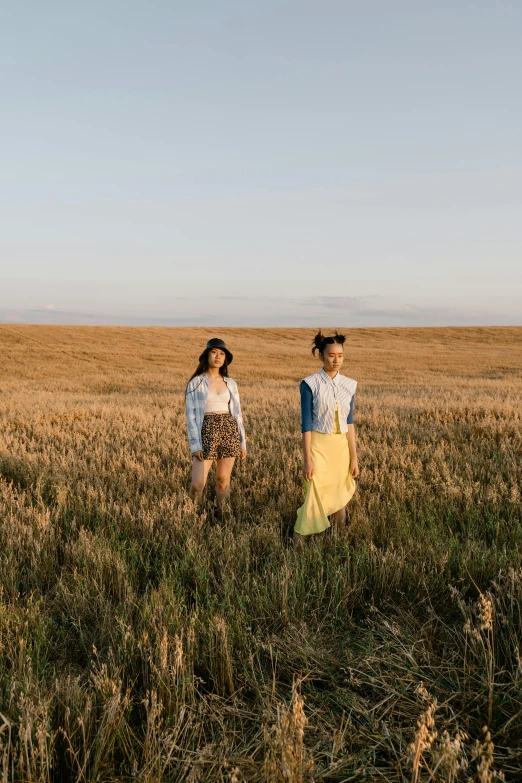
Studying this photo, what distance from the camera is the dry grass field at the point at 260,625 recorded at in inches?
75.7

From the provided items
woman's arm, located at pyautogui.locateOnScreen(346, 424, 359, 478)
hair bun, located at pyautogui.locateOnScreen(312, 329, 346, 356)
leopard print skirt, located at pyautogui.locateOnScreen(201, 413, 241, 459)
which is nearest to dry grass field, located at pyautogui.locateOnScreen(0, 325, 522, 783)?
woman's arm, located at pyautogui.locateOnScreen(346, 424, 359, 478)

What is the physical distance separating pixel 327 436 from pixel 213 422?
138cm

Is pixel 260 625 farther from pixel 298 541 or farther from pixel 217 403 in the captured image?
pixel 217 403

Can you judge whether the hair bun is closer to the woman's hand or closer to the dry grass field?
the woman's hand

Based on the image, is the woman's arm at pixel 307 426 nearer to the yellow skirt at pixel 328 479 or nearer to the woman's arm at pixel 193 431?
the yellow skirt at pixel 328 479

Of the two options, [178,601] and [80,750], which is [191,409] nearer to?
[178,601]

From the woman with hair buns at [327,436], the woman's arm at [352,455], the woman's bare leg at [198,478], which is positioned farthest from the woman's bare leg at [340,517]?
the woman's bare leg at [198,478]

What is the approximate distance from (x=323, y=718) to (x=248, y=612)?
0.92m

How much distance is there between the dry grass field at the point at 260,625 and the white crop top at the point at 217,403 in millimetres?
984

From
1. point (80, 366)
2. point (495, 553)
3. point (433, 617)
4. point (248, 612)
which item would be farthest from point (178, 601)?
point (80, 366)

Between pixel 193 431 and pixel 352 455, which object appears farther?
pixel 193 431

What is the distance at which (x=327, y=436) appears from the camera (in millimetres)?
4645

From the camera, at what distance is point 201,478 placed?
5398 mm

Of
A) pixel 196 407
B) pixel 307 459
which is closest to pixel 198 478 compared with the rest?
pixel 196 407
